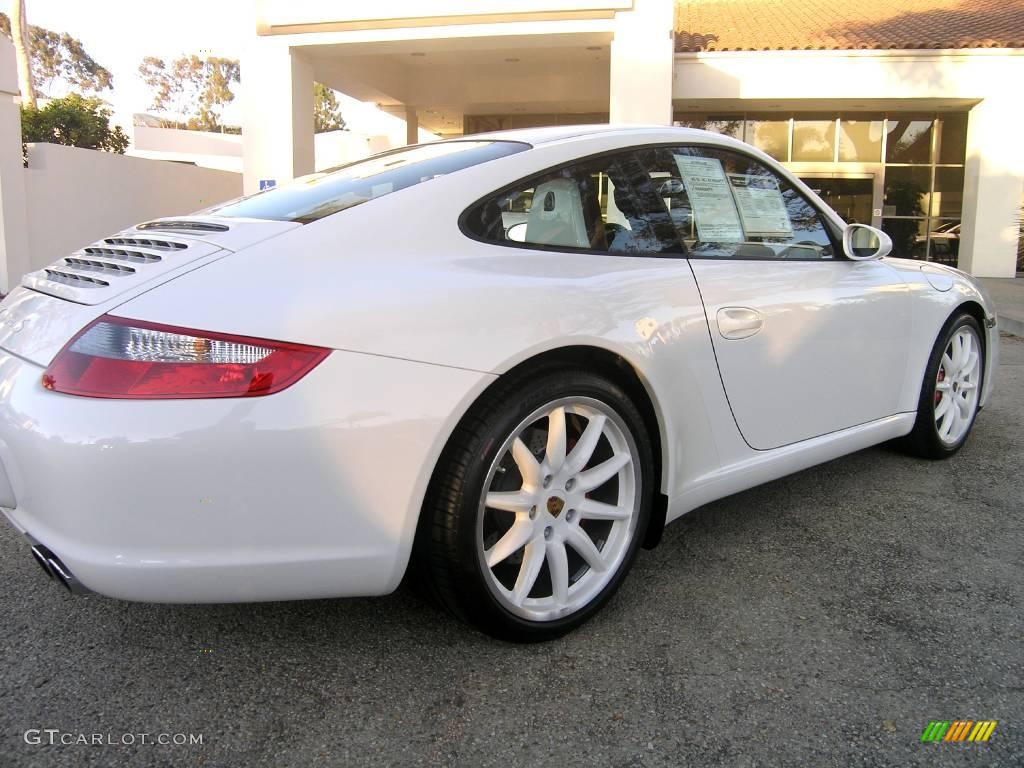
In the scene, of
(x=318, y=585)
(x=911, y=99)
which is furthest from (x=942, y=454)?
(x=911, y=99)

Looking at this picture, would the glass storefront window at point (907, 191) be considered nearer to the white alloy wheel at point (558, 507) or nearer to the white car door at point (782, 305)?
the white car door at point (782, 305)

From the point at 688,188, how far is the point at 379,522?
168 centimetres

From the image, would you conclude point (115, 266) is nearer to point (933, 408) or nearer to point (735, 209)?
point (735, 209)

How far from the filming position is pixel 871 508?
331cm

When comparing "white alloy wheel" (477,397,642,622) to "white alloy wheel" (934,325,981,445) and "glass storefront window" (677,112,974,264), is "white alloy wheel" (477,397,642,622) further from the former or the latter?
"glass storefront window" (677,112,974,264)

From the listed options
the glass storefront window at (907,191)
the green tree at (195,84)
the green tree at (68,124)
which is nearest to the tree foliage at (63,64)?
the green tree at (195,84)

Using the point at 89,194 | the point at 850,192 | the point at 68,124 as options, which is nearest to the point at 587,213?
the point at 89,194

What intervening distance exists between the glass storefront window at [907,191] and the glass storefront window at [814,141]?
139 centimetres

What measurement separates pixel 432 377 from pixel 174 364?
58cm

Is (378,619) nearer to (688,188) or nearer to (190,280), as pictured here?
(190,280)

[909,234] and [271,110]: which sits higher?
[271,110]

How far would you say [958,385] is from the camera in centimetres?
391

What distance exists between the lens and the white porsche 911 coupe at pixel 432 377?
1742 mm

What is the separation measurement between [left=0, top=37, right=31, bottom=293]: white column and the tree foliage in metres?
39.5
